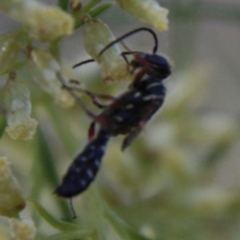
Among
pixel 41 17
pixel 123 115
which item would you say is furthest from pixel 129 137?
pixel 41 17

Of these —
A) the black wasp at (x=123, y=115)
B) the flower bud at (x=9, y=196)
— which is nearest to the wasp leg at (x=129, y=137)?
the black wasp at (x=123, y=115)

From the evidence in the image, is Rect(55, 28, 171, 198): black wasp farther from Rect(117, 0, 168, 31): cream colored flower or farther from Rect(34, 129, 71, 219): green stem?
Rect(34, 129, 71, 219): green stem

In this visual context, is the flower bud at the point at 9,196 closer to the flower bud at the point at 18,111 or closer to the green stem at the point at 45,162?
the flower bud at the point at 18,111

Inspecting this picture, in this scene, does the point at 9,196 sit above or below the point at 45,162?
above

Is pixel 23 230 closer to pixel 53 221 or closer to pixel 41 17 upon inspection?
pixel 53 221

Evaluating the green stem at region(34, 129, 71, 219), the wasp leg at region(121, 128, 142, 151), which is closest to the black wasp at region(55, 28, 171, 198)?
the wasp leg at region(121, 128, 142, 151)

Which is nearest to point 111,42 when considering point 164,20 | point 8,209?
point 164,20
